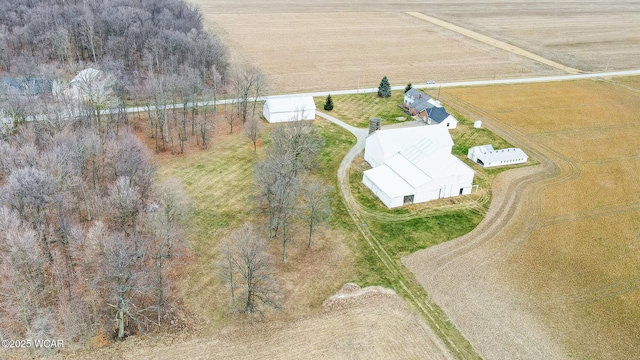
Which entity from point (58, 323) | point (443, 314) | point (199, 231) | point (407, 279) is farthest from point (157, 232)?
point (443, 314)

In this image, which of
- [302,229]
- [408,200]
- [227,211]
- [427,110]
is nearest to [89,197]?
[227,211]

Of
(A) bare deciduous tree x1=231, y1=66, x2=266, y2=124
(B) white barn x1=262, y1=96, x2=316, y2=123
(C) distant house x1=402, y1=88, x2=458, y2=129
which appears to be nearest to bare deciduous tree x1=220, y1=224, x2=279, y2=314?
(A) bare deciduous tree x1=231, y1=66, x2=266, y2=124

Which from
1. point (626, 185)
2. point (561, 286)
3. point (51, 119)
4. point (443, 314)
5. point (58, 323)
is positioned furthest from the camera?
point (626, 185)

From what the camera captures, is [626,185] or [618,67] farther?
[618,67]

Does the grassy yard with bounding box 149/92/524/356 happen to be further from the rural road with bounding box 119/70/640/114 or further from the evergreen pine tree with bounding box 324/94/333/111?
the rural road with bounding box 119/70/640/114

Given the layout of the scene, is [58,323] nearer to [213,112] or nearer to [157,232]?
[157,232]

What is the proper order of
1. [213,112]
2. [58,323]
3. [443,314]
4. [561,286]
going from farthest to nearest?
[213,112], [561,286], [443,314], [58,323]

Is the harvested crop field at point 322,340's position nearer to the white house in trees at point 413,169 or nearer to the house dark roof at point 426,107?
the white house in trees at point 413,169

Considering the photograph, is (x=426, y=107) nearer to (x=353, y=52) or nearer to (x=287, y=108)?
(x=287, y=108)
